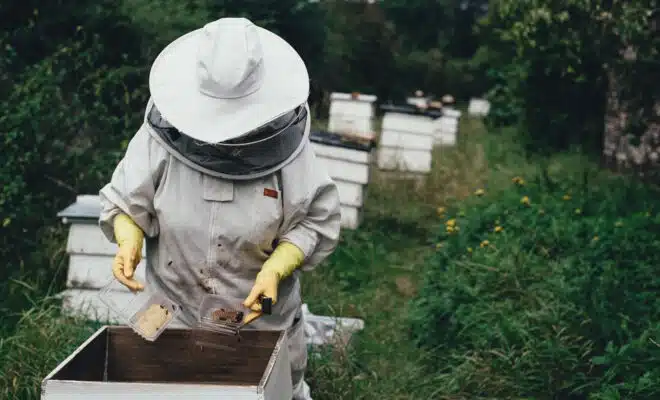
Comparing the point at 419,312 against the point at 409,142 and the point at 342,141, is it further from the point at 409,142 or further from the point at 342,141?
the point at 409,142

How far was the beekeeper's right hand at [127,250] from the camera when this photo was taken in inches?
103

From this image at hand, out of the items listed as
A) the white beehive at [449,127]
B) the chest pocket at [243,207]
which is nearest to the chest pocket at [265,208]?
the chest pocket at [243,207]

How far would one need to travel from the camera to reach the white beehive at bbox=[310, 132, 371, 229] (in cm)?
685

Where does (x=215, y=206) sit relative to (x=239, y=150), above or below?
below

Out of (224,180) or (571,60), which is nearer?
(224,180)

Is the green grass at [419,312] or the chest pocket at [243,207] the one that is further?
the green grass at [419,312]

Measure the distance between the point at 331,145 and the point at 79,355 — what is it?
15.5 feet

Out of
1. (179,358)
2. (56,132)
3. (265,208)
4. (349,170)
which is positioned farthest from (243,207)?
(349,170)

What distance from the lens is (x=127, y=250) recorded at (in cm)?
265

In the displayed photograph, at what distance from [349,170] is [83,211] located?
2931 millimetres

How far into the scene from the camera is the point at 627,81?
7516mm

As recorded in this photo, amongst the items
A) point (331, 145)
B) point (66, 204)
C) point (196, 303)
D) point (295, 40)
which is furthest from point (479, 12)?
point (196, 303)

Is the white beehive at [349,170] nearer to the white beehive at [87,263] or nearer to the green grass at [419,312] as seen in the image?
the green grass at [419,312]

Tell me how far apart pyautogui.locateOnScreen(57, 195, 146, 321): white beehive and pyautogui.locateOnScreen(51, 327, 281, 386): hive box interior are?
1.73 m
